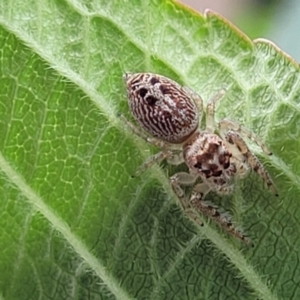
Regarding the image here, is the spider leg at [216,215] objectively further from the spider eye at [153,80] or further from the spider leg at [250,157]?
the spider eye at [153,80]

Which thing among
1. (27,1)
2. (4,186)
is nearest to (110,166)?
(4,186)

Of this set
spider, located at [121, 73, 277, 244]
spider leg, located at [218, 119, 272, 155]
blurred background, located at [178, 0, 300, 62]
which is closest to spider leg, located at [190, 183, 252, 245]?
spider, located at [121, 73, 277, 244]

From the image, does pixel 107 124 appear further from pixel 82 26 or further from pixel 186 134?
pixel 186 134

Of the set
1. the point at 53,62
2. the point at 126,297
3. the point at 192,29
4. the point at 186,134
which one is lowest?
the point at 126,297

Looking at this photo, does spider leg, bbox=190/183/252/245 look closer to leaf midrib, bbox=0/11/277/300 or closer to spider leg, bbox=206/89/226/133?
leaf midrib, bbox=0/11/277/300

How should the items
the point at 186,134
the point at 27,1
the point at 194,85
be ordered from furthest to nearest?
the point at 186,134 < the point at 194,85 < the point at 27,1

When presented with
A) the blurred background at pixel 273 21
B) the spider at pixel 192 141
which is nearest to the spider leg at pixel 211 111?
the spider at pixel 192 141
